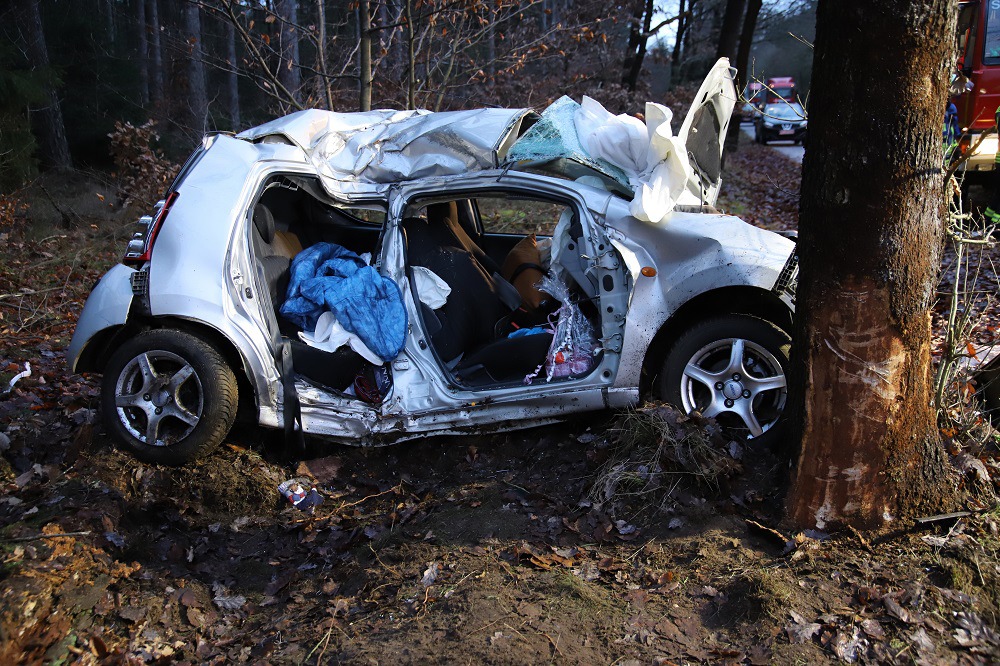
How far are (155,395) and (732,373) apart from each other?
11.0 feet

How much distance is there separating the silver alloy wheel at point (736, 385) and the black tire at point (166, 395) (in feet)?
8.86

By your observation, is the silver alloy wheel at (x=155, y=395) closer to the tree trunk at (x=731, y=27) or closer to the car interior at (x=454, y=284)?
the car interior at (x=454, y=284)

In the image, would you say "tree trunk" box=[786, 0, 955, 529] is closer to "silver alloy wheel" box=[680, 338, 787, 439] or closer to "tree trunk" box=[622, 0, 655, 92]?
"silver alloy wheel" box=[680, 338, 787, 439]

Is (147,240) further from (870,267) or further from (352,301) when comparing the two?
(870,267)

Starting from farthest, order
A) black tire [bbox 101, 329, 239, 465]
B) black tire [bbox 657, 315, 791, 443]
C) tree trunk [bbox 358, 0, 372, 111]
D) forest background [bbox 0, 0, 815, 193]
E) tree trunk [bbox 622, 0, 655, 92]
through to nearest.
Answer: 1. tree trunk [bbox 622, 0, 655, 92]
2. forest background [bbox 0, 0, 815, 193]
3. tree trunk [bbox 358, 0, 372, 111]
4. black tire [bbox 101, 329, 239, 465]
5. black tire [bbox 657, 315, 791, 443]

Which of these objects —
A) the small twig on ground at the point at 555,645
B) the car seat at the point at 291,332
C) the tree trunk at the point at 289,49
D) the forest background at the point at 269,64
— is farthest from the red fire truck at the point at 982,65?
the small twig on ground at the point at 555,645

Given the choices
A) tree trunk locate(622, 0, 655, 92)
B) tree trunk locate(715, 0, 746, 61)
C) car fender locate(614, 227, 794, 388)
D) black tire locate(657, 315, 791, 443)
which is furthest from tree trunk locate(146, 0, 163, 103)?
Answer: black tire locate(657, 315, 791, 443)

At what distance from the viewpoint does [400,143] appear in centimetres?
504

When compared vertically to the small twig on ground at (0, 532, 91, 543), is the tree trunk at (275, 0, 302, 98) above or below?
above

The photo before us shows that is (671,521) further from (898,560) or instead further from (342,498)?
(342,498)

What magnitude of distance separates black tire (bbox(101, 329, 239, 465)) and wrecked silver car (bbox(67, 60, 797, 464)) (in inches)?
0.5

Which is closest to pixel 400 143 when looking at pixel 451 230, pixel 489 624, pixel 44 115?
pixel 451 230

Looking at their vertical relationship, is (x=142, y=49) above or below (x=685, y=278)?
above

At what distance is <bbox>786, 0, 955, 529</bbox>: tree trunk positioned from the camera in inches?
120
